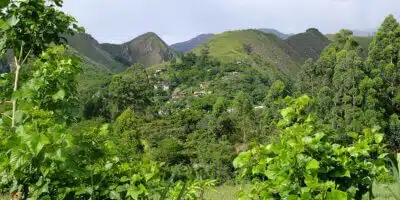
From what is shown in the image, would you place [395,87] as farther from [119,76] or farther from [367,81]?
[119,76]

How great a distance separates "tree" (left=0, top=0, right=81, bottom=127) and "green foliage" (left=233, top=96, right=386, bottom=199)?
1.69 metres

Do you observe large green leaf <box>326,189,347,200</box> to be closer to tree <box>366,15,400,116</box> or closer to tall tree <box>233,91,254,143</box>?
tree <box>366,15,400,116</box>

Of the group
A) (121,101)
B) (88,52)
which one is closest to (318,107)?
(121,101)

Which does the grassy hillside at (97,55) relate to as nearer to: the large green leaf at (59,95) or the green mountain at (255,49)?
the green mountain at (255,49)

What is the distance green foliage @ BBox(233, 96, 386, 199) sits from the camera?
3.04 m

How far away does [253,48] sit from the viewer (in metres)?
162

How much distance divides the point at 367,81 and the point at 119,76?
35662 millimetres

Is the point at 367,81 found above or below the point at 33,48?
below

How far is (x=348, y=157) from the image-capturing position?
3443 mm

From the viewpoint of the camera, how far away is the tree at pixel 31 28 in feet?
11.1

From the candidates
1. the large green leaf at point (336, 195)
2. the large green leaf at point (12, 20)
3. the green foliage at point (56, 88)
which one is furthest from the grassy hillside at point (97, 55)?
the large green leaf at point (336, 195)

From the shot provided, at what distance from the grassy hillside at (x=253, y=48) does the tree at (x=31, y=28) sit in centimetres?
13827

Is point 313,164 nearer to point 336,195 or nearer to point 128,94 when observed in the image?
point 336,195

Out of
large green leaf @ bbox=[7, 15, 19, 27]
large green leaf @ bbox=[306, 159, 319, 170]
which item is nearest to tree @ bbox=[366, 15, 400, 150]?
large green leaf @ bbox=[306, 159, 319, 170]
